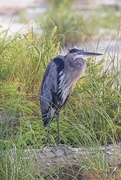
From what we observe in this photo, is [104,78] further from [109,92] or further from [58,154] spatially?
[58,154]

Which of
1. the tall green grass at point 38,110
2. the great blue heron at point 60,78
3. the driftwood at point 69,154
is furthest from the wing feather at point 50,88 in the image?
the driftwood at point 69,154

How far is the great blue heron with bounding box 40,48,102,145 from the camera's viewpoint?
4977 mm

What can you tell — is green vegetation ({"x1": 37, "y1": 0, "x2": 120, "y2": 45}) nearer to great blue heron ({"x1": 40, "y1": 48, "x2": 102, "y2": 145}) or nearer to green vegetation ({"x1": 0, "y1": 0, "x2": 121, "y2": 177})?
green vegetation ({"x1": 0, "y1": 0, "x2": 121, "y2": 177})

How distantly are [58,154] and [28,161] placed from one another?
0.47m

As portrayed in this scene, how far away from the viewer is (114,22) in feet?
43.9

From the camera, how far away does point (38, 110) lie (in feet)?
17.5

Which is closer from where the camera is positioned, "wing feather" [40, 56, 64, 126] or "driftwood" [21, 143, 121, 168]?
"driftwood" [21, 143, 121, 168]

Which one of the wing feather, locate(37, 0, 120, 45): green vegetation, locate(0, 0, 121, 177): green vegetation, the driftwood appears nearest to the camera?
locate(0, 0, 121, 177): green vegetation

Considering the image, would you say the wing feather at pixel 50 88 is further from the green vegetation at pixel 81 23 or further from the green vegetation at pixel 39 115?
the green vegetation at pixel 81 23

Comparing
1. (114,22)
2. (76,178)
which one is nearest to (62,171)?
(76,178)

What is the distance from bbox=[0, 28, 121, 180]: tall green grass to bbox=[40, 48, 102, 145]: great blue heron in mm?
115

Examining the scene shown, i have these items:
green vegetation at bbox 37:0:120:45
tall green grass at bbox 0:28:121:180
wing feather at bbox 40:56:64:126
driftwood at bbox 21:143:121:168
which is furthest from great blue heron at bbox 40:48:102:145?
green vegetation at bbox 37:0:120:45

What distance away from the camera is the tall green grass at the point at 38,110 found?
4227 millimetres

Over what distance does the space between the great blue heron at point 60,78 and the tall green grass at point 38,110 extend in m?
0.11
